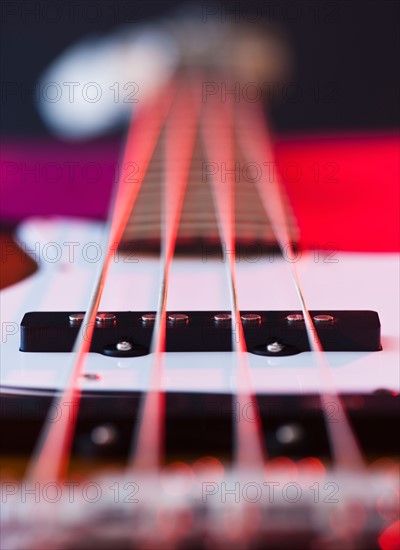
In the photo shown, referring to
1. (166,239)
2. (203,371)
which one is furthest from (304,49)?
(203,371)

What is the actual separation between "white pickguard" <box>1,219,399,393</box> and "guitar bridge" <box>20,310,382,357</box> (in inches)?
0.5

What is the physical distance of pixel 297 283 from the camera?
0.89 meters

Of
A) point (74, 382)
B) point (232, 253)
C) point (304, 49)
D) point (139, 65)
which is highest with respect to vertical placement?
point (304, 49)

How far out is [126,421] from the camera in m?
0.50

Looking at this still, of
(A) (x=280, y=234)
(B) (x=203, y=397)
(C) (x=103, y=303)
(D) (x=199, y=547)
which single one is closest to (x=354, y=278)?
(A) (x=280, y=234)

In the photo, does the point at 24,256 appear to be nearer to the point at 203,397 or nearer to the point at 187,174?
the point at 187,174

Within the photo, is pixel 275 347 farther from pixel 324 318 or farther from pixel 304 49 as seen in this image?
pixel 304 49

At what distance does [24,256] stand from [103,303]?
36 centimetres

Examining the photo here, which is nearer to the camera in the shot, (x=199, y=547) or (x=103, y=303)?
(x=199, y=547)

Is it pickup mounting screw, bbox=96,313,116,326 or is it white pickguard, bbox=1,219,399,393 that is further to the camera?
pickup mounting screw, bbox=96,313,116,326

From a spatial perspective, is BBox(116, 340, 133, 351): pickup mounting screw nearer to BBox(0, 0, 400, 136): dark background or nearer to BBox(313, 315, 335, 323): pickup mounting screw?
BBox(313, 315, 335, 323): pickup mounting screw

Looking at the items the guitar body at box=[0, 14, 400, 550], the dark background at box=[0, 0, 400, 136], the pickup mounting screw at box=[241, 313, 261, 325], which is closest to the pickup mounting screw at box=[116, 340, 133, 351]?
the guitar body at box=[0, 14, 400, 550]

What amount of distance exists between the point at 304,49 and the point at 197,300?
171cm

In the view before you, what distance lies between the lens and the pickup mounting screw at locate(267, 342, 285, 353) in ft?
2.13
